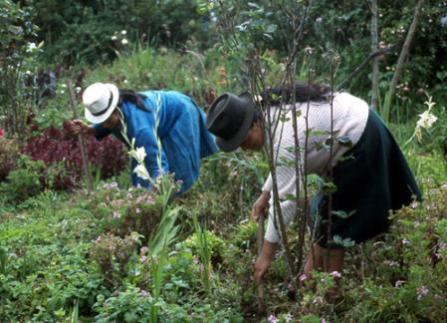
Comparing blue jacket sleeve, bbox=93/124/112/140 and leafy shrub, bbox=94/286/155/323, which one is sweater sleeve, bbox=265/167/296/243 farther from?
blue jacket sleeve, bbox=93/124/112/140

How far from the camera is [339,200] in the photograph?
3.94 meters

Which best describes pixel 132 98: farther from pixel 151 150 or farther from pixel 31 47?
pixel 31 47

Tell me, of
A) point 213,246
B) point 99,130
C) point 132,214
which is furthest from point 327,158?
point 99,130

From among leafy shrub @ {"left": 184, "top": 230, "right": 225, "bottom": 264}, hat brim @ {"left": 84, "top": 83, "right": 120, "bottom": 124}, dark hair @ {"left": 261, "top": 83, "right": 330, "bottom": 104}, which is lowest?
leafy shrub @ {"left": 184, "top": 230, "right": 225, "bottom": 264}

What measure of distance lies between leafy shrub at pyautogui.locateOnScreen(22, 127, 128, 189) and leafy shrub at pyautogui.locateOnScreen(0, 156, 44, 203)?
17cm

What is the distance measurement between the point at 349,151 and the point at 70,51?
32.2 ft

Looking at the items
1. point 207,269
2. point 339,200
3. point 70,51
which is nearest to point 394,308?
point 339,200

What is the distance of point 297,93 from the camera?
12.2 ft

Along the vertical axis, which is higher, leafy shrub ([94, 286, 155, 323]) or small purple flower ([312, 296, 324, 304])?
small purple flower ([312, 296, 324, 304])

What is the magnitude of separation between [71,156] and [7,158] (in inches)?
22.0

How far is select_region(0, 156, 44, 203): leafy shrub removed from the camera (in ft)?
20.8

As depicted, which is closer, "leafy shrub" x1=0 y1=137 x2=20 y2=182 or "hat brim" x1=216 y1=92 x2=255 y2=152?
"hat brim" x1=216 y1=92 x2=255 y2=152

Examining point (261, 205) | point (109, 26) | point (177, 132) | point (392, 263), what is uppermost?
point (109, 26)

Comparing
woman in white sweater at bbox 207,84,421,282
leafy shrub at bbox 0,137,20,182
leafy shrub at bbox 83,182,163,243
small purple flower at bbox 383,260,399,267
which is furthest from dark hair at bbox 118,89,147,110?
small purple flower at bbox 383,260,399,267
